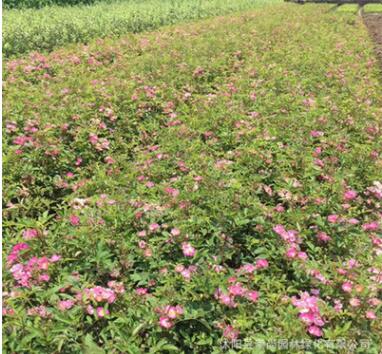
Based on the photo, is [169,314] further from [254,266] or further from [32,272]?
[32,272]

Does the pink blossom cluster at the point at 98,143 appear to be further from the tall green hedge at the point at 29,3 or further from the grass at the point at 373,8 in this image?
the grass at the point at 373,8

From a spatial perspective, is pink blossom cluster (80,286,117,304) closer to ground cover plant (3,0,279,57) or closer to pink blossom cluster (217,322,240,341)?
pink blossom cluster (217,322,240,341)

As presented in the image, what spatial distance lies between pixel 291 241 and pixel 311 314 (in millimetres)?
581

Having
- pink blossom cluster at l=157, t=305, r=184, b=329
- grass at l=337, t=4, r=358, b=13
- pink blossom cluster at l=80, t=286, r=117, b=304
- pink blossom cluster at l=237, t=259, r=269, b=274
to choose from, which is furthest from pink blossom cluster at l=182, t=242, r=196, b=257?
grass at l=337, t=4, r=358, b=13

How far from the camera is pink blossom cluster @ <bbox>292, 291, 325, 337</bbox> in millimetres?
2047

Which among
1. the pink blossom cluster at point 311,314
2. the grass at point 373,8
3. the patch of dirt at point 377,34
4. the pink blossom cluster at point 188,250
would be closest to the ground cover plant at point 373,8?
the grass at point 373,8

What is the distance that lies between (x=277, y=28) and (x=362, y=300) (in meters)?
A: 9.15

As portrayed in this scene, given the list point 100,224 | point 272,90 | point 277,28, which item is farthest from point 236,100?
point 277,28

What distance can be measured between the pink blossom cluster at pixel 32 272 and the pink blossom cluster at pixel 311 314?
135cm

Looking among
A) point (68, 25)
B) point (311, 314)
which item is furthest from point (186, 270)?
point (68, 25)

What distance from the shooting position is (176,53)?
6.68m

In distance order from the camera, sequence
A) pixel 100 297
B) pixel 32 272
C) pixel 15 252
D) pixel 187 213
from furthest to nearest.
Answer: pixel 187 213 → pixel 15 252 → pixel 32 272 → pixel 100 297

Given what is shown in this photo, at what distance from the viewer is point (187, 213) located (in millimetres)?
2783

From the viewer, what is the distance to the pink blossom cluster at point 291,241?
8.21 feet
